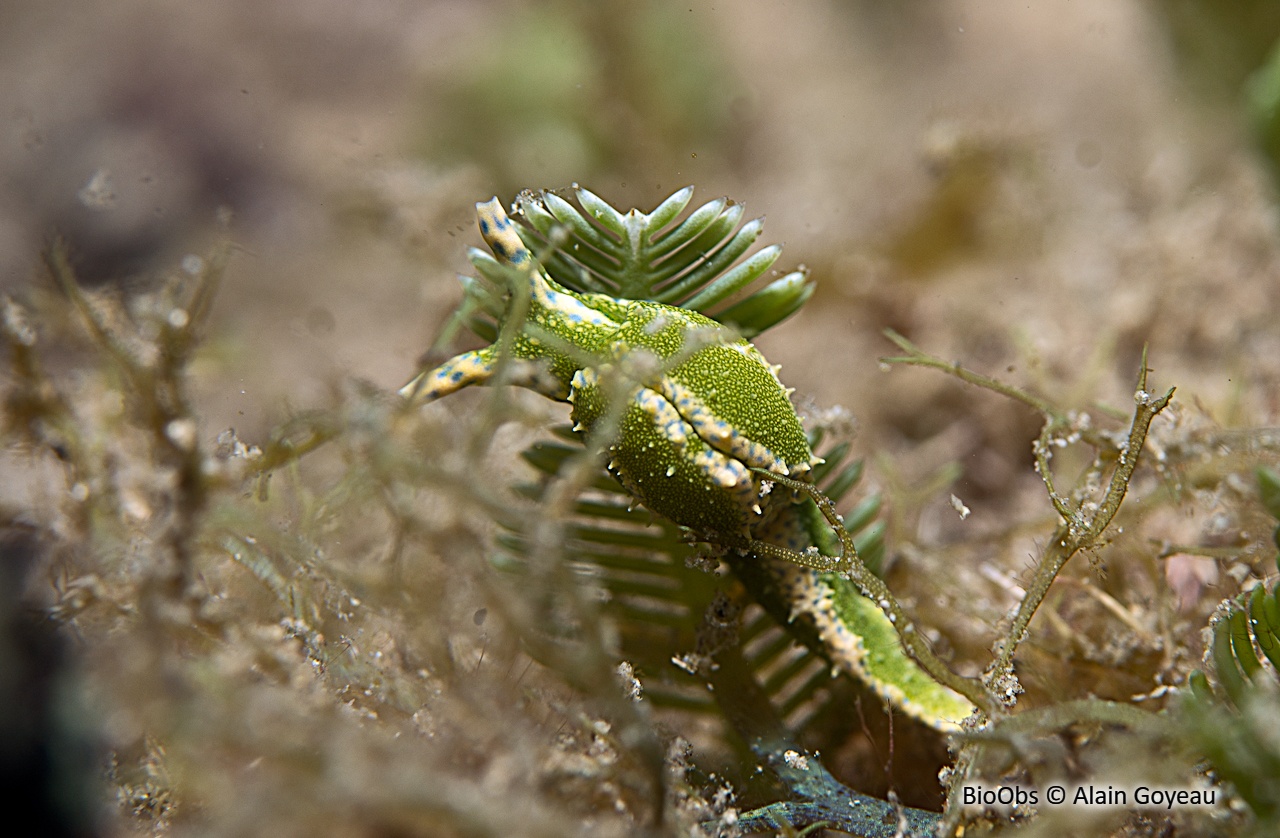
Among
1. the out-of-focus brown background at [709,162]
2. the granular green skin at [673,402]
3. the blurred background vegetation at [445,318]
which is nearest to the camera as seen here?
the blurred background vegetation at [445,318]

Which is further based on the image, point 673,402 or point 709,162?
point 709,162

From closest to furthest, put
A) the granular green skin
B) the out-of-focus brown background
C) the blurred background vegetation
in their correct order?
the blurred background vegetation < the granular green skin < the out-of-focus brown background

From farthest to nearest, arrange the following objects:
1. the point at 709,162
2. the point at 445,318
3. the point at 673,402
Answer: the point at 709,162 → the point at 445,318 → the point at 673,402

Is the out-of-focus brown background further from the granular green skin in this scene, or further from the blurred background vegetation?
the granular green skin

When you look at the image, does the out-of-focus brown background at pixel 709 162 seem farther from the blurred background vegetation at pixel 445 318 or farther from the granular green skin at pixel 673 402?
the granular green skin at pixel 673 402

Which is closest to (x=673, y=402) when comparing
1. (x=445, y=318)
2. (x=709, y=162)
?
(x=445, y=318)

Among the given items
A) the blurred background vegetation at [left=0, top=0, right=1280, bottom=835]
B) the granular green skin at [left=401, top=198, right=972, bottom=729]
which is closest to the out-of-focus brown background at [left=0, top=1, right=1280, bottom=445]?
the blurred background vegetation at [left=0, top=0, right=1280, bottom=835]

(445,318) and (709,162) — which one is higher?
(709,162)

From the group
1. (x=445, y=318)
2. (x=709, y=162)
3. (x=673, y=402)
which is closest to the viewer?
(x=673, y=402)

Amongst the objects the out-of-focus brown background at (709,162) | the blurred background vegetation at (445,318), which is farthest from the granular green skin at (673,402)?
the out-of-focus brown background at (709,162)

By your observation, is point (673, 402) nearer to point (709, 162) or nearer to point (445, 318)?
point (445, 318)
